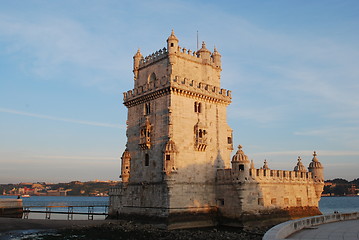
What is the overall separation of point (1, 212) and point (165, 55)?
114 feet

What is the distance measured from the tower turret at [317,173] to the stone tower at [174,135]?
12301mm

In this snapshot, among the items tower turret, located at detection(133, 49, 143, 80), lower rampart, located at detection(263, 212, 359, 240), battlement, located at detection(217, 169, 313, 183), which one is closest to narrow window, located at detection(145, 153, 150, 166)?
battlement, located at detection(217, 169, 313, 183)

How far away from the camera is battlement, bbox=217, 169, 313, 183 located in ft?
119

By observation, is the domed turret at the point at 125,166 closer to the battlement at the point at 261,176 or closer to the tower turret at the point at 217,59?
the battlement at the point at 261,176

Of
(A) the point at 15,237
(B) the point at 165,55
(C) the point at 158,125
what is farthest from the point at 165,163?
(A) the point at 15,237

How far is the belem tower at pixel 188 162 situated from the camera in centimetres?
3550

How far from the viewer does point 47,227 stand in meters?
34.8

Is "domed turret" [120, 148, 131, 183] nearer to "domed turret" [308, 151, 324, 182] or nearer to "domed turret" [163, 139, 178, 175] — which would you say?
"domed turret" [163, 139, 178, 175]

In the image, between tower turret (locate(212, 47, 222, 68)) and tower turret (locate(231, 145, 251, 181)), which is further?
tower turret (locate(212, 47, 222, 68))

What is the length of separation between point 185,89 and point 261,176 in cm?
1255

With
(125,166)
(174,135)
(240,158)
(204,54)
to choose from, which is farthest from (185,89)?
(125,166)

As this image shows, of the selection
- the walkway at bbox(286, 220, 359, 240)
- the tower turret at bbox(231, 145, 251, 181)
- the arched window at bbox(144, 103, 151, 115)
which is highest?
the arched window at bbox(144, 103, 151, 115)

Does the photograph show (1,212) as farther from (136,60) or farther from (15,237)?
(136,60)

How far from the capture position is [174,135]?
36.0m
